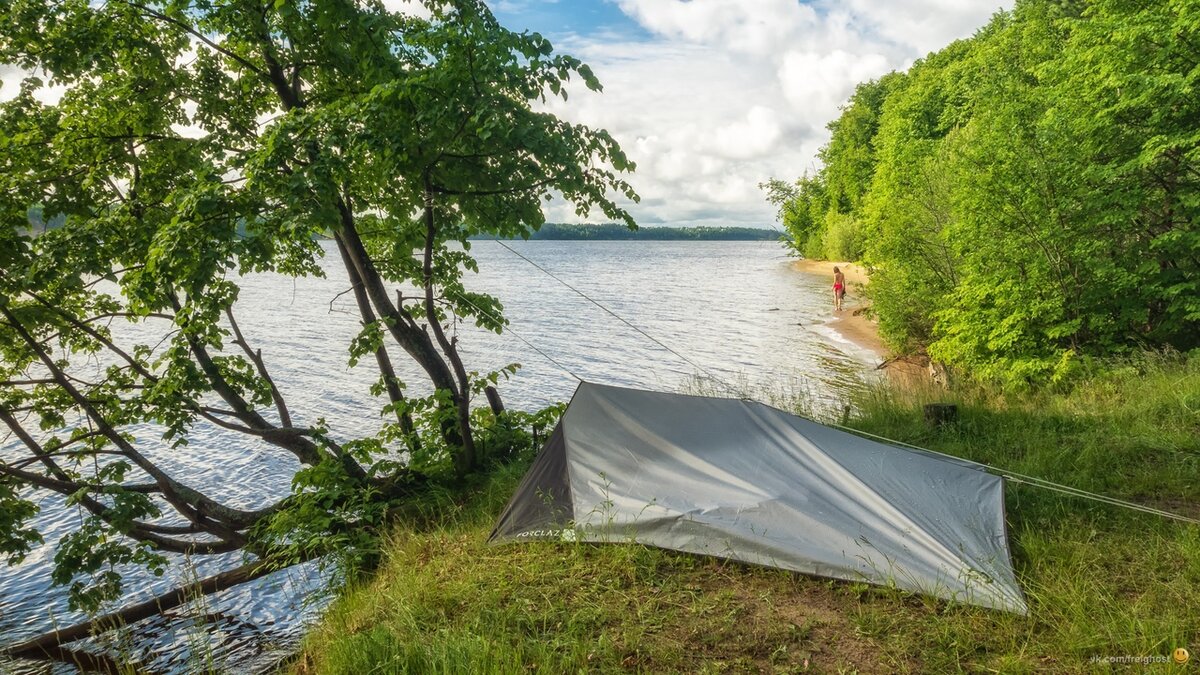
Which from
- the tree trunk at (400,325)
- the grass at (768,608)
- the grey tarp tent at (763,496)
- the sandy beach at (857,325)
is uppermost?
the tree trunk at (400,325)

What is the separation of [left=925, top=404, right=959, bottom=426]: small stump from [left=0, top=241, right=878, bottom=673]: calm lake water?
2.71 meters

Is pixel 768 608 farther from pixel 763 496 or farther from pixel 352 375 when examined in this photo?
pixel 352 375

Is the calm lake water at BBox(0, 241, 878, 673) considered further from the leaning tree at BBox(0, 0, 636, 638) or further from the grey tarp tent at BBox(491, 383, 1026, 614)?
the grey tarp tent at BBox(491, 383, 1026, 614)

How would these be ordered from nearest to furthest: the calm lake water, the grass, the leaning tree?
the grass < the leaning tree < the calm lake water

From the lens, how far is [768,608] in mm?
4434

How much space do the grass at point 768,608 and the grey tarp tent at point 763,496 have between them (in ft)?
0.56

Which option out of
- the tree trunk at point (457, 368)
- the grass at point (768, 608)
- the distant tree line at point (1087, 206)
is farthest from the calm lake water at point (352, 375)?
the distant tree line at point (1087, 206)

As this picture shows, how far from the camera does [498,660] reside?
3.80 m

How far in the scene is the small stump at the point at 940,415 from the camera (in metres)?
8.46

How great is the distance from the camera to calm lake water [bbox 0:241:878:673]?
7105mm

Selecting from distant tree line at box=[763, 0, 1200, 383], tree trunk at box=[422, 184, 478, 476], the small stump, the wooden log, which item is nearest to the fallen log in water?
the wooden log

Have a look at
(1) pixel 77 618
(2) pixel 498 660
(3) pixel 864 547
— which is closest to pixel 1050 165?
(3) pixel 864 547

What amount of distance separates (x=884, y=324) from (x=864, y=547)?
1655 centimetres

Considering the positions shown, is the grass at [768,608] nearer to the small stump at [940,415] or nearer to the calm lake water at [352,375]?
the calm lake water at [352,375]
